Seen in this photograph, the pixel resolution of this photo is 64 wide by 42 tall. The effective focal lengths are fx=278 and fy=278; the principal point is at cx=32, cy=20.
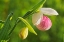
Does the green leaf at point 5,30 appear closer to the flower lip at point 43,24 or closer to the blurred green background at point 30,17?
the flower lip at point 43,24

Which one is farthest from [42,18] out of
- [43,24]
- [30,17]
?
[30,17]

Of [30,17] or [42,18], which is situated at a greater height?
[42,18]

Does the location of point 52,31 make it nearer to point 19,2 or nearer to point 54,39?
point 54,39

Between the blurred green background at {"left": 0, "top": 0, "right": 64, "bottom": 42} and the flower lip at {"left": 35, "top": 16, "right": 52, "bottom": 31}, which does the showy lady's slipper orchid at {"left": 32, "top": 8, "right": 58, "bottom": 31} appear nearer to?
the flower lip at {"left": 35, "top": 16, "right": 52, "bottom": 31}

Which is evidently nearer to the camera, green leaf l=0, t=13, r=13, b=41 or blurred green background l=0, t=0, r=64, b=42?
green leaf l=0, t=13, r=13, b=41

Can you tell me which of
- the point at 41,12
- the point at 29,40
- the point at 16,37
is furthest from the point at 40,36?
the point at 41,12

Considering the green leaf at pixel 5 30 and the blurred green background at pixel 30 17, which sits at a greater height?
the green leaf at pixel 5 30

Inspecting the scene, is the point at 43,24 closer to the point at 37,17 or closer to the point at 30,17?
the point at 37,17

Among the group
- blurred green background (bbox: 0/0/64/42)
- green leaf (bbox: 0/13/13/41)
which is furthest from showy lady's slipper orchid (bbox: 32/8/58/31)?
blurred green background (bbox: 0/0/64/42)

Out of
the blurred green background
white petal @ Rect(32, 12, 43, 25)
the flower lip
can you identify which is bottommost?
the blurred green background

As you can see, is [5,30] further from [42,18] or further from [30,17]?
[30,17]

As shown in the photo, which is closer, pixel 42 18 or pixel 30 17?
pixel 42 18

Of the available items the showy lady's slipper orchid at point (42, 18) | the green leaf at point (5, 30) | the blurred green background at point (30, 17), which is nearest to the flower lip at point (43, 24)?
the showy lady's slipper orchid at point (42, 18)
